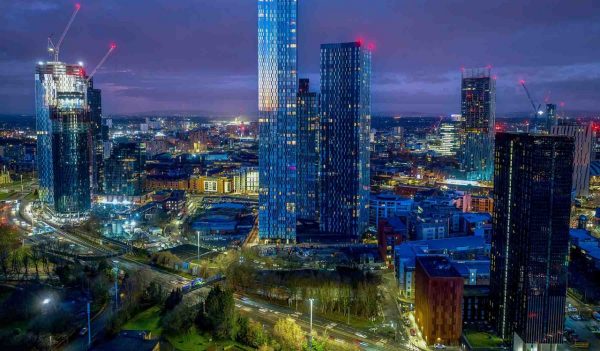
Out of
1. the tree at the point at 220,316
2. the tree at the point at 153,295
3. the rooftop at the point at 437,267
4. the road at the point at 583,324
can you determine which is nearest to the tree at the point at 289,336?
the tree at the point at 220,316

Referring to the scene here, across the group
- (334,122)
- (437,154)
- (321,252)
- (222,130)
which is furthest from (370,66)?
(222,130)

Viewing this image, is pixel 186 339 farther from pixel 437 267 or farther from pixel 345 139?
pixel 345 139

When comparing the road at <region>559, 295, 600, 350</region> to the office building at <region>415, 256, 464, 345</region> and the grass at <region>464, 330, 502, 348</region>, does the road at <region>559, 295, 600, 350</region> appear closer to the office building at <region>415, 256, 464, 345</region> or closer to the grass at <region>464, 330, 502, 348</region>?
the grass at <region>464, 330, 502, 348</region>

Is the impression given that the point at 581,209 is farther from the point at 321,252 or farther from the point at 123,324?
the point at 123,324

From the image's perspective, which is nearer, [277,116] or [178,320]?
[178,320]

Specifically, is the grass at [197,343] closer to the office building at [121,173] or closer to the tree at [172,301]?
the tree at [172,301]

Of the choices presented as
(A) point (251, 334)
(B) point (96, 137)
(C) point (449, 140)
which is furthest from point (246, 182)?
(C) point (449, 140)
